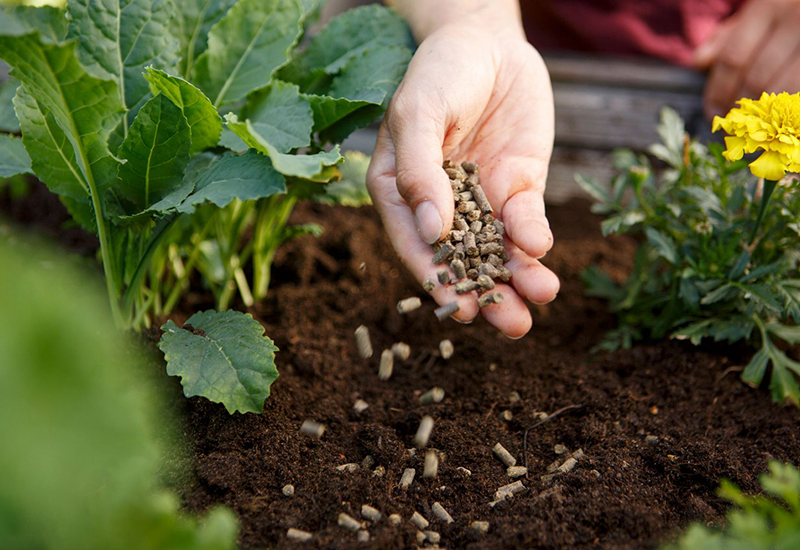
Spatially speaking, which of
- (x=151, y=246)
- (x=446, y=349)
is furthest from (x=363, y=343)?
(x=151, y=246)

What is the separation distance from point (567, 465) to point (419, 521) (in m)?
0.43

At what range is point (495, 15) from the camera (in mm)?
2338

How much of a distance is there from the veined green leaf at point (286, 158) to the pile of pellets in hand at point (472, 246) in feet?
1.59

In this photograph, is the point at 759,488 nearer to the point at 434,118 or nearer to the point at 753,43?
the point at 434,118

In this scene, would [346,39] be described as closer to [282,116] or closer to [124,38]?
[282,116]

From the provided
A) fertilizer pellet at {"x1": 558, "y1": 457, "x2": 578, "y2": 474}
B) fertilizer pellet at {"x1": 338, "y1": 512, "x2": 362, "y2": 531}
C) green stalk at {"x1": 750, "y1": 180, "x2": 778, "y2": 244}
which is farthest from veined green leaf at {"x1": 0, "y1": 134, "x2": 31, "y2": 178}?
green stalk at {"x1": 750, "y1": 180, "x2": 778, "y2": 244}

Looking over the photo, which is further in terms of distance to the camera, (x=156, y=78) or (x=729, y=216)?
(x=729, y=216)

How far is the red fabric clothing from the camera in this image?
10.9 feet

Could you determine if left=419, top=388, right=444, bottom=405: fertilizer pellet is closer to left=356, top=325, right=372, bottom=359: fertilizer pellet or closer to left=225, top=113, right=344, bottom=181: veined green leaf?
left=356, top=325, right=372, bottom=359: fertilizer pellet

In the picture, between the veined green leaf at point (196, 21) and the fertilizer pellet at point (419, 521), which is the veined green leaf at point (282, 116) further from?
the fertilizer pellet at point (419, 521)

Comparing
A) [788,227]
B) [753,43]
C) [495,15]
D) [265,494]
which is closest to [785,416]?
[788,227]

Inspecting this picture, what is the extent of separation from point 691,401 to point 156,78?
172 cm

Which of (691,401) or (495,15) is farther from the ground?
(495,15)

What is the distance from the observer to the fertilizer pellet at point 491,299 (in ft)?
5.88
